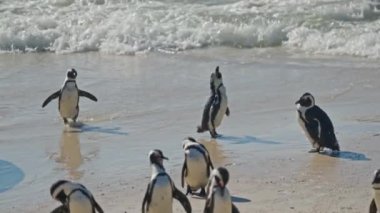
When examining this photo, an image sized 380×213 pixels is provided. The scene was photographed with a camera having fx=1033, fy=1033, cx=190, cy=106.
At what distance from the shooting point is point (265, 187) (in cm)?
811

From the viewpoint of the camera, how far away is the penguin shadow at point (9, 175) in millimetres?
8781

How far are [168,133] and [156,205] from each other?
3.38 m

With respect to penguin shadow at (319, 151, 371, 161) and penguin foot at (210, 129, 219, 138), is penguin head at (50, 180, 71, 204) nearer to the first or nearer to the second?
penguin shadow at (319, 151, 371, 161)

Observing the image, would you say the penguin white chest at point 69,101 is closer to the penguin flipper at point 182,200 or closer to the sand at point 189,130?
the sand at point 189,130

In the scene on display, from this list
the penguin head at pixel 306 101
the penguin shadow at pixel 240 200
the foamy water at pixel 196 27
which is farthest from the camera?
the foamy water at pixel 196 27

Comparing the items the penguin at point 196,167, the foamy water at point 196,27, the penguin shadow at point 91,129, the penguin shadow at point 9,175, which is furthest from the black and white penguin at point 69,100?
the foamy water at point 196,27

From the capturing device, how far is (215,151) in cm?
964

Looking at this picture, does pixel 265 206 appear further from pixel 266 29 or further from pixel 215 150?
pixel 266 29

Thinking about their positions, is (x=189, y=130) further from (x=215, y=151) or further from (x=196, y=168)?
(x=196, y=168)

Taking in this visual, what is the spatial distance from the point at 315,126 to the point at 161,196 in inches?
104

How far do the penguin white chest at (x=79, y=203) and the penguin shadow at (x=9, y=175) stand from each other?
1.72 meters

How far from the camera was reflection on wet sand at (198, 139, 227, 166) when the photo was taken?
363 inches

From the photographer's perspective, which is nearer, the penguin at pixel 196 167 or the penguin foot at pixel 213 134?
the penguin at pixel 196 167

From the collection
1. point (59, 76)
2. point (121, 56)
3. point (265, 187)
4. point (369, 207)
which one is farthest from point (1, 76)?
point (369, 207)
